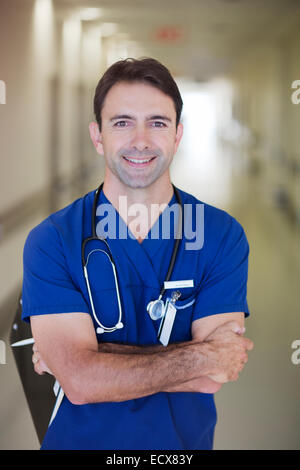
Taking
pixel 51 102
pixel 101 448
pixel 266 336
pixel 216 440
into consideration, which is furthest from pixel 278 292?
pixel 51 102

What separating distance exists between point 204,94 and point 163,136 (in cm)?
38

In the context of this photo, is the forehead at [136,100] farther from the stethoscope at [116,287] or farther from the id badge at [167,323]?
the id badge at [167,323]

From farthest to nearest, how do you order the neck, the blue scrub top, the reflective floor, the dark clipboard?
1. the reflective floor
2. the dark clipboard
3. the neck
4. the blue scrub top

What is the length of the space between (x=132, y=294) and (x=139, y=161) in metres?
0.33

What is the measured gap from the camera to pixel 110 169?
4.28 ft

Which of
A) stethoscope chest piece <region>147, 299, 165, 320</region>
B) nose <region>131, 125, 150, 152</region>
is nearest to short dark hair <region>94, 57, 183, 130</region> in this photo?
nose <region>131, 125, 150, 152</region>

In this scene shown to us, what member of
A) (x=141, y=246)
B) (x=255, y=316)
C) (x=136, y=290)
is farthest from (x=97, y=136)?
(x=255, y=316)

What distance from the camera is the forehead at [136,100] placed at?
1235 mm

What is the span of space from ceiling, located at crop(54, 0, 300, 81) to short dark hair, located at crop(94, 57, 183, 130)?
25 centimetres

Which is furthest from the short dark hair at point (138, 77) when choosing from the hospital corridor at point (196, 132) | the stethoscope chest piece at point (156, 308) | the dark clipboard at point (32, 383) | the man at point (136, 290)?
the dark clipboard at point (32, 383)

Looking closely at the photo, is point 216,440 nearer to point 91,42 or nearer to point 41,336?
point 41,336

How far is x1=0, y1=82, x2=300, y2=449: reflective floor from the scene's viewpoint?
1607 mm

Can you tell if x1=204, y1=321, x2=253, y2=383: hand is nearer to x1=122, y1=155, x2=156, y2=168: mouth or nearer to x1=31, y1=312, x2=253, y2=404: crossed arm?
x1=31, y1=312, x2=253, y2=404: crossed arm

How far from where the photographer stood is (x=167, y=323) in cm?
127
